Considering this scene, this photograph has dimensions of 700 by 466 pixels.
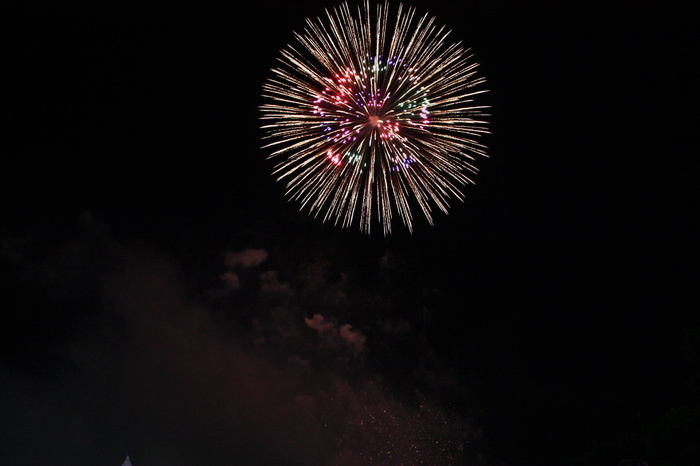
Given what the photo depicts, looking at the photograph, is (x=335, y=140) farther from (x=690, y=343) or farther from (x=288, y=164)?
(x=690, y=343)

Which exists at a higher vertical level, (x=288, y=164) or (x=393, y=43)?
(x=393, y=43)

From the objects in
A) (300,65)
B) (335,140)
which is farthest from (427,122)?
(300,65)

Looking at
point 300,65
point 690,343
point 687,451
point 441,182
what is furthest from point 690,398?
point 300,65

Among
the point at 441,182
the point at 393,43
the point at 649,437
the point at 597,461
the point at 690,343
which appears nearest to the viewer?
the point at 393,43

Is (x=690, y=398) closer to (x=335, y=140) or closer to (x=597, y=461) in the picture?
(x=597, y=461)

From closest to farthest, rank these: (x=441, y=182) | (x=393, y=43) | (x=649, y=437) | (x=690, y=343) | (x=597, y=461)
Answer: (x=393, y=43)
(x=441, y=182)
(x=649, y=437)
(x=690, y=343)
(x=597, y=461)

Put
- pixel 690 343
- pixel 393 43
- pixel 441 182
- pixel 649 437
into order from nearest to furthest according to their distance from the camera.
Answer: pixel 393 43
pixel 441 182
pixel 649 437
pixel 690 343

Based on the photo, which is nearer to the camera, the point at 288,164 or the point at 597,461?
the point at 288,164

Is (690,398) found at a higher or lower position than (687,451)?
higher

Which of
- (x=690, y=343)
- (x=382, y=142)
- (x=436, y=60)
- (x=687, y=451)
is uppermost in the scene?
(x=436, y=60)
